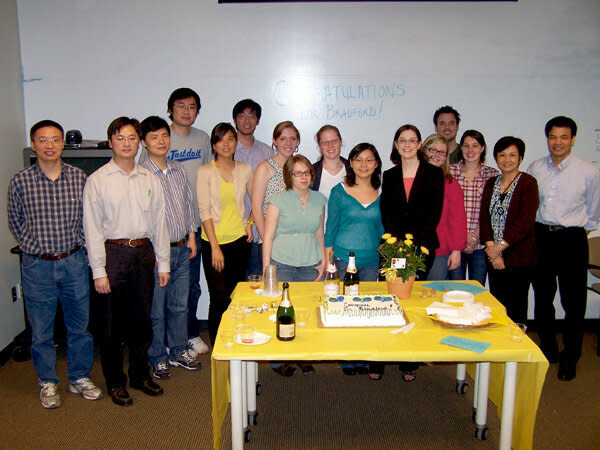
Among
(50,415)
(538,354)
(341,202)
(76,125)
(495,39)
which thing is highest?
(495,39)

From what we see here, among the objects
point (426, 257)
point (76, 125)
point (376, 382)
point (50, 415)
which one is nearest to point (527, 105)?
point (426, 257)

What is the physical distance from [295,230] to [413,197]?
75 cm

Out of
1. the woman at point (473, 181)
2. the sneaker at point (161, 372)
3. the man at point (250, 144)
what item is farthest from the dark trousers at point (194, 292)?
the woman at point (473, 181)

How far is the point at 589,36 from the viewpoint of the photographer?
402 centimetres

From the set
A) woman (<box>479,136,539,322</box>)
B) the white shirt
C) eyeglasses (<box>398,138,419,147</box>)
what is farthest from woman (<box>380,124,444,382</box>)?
the white shirt

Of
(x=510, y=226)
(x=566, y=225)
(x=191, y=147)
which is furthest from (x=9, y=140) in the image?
(x=566, y=225)

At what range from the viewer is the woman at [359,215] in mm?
2945

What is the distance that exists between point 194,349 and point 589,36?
4.03 meters

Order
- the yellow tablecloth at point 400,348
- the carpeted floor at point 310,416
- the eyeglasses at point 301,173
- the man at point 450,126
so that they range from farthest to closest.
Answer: the man at point 450,126
the eyeglasses at point 301,173
the carpeted floor at point 310,416
the yellow tablecloth at point 400,348

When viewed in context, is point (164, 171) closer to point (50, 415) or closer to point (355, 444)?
point (50, 415)

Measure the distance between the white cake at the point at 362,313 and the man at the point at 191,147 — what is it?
5.05 ft

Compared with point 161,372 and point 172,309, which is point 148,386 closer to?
point 161,372

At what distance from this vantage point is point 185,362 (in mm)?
3398

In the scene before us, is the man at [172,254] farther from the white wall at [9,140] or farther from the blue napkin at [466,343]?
the blue napkin at [466,343]
